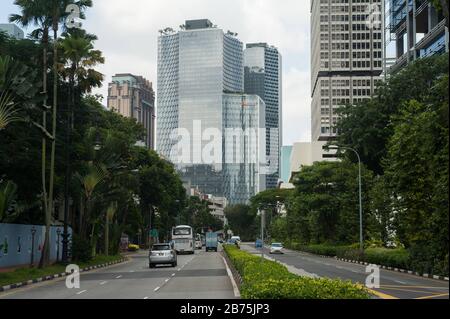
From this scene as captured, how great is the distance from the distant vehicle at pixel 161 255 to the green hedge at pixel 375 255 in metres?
14.1

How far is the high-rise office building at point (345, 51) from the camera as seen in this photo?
163 meters

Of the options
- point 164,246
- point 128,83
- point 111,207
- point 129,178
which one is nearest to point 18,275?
point 164,246

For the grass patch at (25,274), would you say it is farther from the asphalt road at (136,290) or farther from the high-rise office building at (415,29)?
the high-rise office building at (415,29)

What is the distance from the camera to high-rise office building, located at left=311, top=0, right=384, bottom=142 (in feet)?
536

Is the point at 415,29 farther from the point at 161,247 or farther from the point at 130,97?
the point at 130,97

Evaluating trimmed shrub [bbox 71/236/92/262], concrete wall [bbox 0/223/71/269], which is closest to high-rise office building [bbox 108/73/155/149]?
concrete wall [bbox 0/223/71/269]

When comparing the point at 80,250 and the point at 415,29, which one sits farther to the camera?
the point at 415,29

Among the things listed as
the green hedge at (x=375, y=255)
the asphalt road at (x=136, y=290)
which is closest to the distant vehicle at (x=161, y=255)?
the asphalt road at (x=136, y=290)

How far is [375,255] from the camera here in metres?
46.1

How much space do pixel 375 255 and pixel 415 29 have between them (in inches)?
1340

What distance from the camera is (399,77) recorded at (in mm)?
49625

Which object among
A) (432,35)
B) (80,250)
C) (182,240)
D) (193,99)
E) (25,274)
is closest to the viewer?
(25,274)

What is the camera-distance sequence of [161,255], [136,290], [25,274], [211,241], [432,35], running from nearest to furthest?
[136,290]
[25,274]
[161,255]
[432,35]
[211,241]

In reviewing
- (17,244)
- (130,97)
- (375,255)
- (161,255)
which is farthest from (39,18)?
Result: (130,97)
